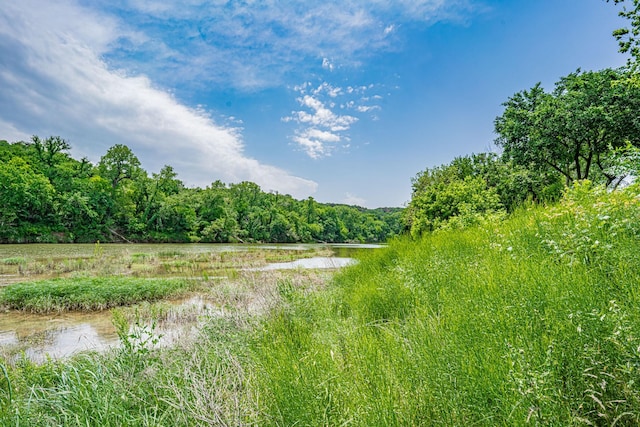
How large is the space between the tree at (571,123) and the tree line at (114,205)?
3063cm

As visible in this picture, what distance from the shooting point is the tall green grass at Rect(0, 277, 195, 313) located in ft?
32.9

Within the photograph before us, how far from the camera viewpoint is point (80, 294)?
10.8m

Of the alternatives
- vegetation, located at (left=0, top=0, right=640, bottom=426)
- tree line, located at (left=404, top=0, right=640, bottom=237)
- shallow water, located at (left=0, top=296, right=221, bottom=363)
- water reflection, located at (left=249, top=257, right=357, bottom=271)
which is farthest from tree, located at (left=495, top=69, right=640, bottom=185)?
shallow water, located at (left=0, top=296, right=221, bottom=363)

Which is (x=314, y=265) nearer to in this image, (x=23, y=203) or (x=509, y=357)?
(x=509, y=357)

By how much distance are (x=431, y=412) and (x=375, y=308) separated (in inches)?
125

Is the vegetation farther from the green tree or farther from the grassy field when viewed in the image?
the green tree

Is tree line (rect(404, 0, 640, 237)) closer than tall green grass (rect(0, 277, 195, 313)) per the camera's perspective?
No

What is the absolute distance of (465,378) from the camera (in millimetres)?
2184

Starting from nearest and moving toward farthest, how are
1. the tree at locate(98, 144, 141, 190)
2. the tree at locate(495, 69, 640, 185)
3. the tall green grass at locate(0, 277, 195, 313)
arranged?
the tall green grass at locate(0, 277, 195, 313) < the tree at locate(495, 69, 640, 185) < the tree at locate(98, 144, 141, 190)

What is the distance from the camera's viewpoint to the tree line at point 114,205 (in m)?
44.2

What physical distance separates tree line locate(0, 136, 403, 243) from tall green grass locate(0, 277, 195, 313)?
40718 mm

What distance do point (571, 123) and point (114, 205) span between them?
6664 cm

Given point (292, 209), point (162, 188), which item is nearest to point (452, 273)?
point (162, 188)

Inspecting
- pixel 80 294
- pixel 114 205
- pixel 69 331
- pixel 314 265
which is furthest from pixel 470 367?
pixel 114 205
